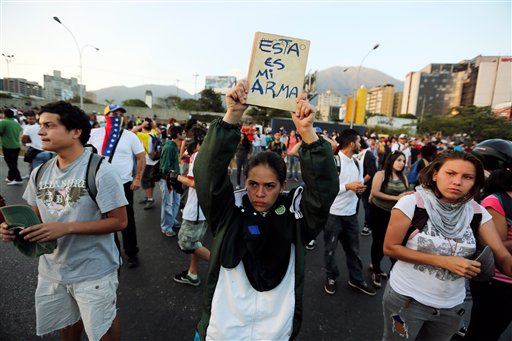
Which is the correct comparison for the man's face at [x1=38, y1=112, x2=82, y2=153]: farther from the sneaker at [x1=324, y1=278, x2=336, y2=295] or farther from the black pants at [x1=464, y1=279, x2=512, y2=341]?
the black pants at [x1=464, y1=279, x2=512, y2=341]

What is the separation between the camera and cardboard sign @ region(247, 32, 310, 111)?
134cm

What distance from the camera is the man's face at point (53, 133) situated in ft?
5.71

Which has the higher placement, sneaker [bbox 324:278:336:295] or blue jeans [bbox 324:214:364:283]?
blue jeans [bbox 324:214:364:283]

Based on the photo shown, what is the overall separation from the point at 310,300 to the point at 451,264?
1.89 metres

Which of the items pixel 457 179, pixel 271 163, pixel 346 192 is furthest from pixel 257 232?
pixel 346 192

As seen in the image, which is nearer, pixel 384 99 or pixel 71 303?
pixel 71 303

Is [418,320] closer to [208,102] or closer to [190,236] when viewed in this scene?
[190,236]

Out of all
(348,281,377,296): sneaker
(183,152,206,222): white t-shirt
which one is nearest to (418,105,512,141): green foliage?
(348,281,377,296): sneaker

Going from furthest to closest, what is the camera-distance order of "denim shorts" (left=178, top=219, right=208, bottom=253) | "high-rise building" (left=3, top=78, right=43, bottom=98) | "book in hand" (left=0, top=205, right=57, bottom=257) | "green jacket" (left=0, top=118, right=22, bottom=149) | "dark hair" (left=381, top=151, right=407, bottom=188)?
"high-rise building" (left=3, top=78, right=43, bottom=98) < "green jacket" (left=0, top=118, right=22, bottom=149) < "dark hair" (left=381, top=151, right=407, bottom=188) < "denim shorts" (left=178, top=219, right=208, bottom=253) < "book in hand" (left=0, top=205, right=57, bottom=257)

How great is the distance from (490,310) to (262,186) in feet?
7.14

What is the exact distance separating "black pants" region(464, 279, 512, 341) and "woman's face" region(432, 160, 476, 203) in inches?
37.1

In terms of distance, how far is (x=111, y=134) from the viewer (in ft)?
11.7

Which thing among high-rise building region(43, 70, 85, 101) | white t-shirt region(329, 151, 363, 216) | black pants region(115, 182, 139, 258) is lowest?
black pants region(115, 182, 139, 258)

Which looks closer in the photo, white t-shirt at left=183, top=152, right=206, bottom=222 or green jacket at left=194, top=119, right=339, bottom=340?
green jacket at left=194, top=119, right=339, bottom=340
